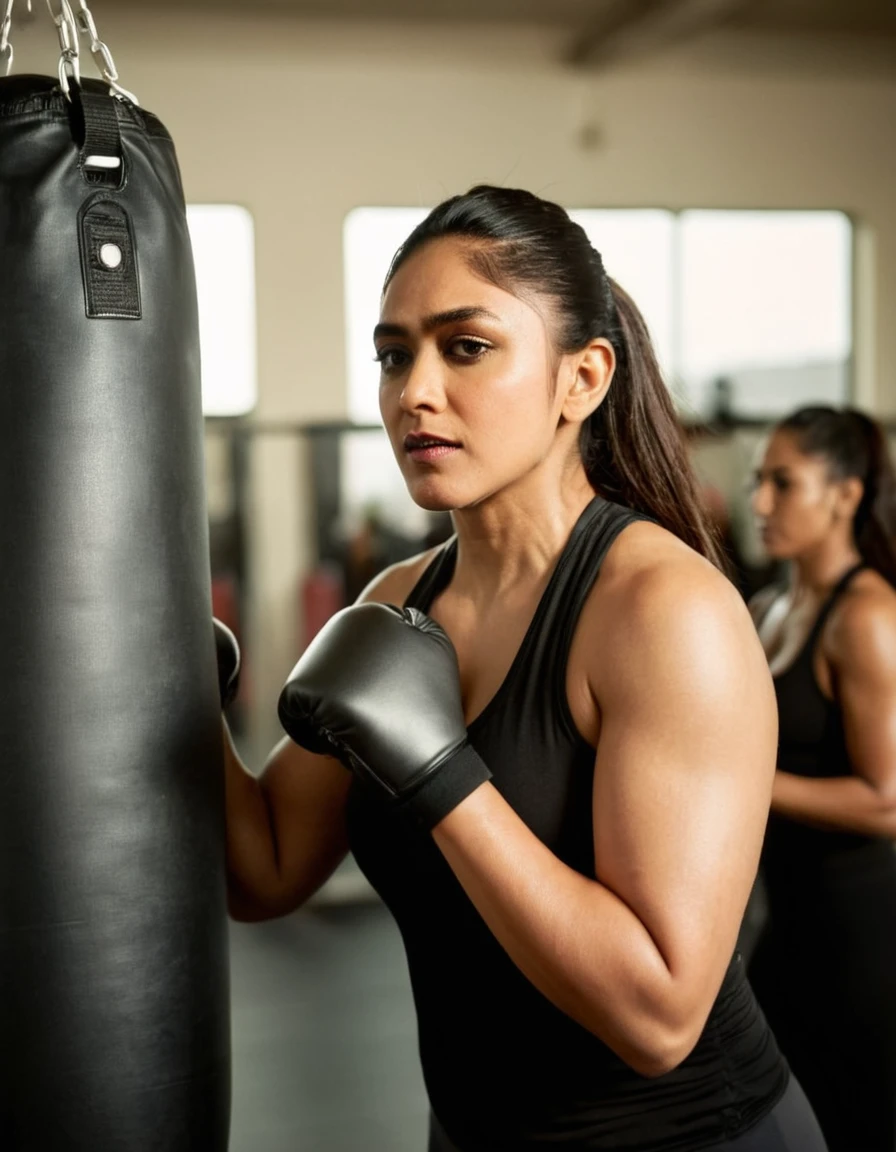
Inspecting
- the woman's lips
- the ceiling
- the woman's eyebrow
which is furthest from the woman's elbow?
the ceiling

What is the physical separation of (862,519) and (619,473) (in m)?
1.31

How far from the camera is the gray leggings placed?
4.17ft

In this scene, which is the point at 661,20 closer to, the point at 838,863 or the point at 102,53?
the point at 838,863

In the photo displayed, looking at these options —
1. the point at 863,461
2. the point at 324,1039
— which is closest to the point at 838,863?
the point at 863,461

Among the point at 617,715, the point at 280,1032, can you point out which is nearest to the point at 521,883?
the point at 617,715

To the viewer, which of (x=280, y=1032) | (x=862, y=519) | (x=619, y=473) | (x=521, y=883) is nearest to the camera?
(x=521, y=883)

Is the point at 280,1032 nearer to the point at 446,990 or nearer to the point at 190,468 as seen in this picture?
the point at 446,990

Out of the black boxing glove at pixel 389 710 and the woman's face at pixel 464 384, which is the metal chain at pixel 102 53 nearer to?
the woman's face at pixel 464 384

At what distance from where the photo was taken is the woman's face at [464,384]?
1.28m

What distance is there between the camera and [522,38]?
533cm

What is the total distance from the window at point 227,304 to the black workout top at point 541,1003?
408 cm

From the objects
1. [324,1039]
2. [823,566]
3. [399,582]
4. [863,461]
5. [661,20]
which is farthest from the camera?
[661,20]

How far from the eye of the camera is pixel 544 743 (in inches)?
48.8

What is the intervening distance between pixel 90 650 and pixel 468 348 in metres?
0.47
